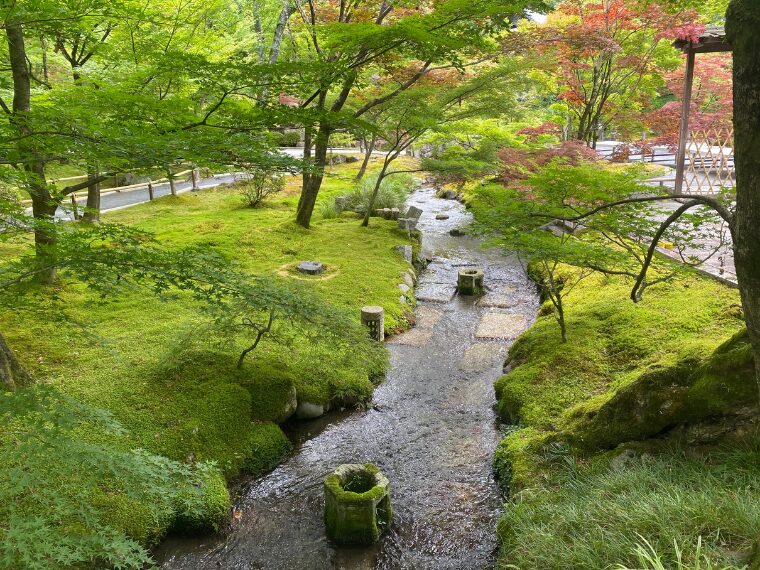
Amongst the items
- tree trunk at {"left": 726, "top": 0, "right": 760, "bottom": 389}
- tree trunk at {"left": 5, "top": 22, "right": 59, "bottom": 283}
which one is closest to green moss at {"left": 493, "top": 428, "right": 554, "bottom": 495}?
tree trunk at {"left": 726, "top": 0, "right": 760, "bottom": 389}

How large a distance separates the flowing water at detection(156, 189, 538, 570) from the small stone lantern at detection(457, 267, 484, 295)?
4.63 ft

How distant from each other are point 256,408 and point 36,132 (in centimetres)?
363

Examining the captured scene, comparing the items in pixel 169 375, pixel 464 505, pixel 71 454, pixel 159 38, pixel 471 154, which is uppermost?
pixel 159 38

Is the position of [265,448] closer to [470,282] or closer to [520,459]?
[520,459]

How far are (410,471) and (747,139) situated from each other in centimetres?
438

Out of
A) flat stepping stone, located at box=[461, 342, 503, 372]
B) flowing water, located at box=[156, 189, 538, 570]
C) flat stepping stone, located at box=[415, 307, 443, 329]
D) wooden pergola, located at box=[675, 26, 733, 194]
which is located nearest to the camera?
flowing water, located at box=[156, 189, 538, 570]

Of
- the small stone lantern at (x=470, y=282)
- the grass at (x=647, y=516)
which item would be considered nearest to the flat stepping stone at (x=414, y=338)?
the small stone lantern at (x=470, y=282)

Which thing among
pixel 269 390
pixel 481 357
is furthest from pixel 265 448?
pixel 481 357

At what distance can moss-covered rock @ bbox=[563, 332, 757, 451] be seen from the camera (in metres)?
3.52

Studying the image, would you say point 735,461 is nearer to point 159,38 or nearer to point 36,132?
point 36,132

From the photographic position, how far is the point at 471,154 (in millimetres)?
12797

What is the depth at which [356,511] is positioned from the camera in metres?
4.16

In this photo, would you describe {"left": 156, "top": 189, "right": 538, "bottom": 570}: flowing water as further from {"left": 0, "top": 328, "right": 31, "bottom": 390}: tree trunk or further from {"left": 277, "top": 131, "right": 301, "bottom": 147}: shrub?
{"left": 277, "top": 131, "right": 301, "bottom": 147}: shrub

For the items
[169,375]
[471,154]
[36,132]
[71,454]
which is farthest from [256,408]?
[471,154]
